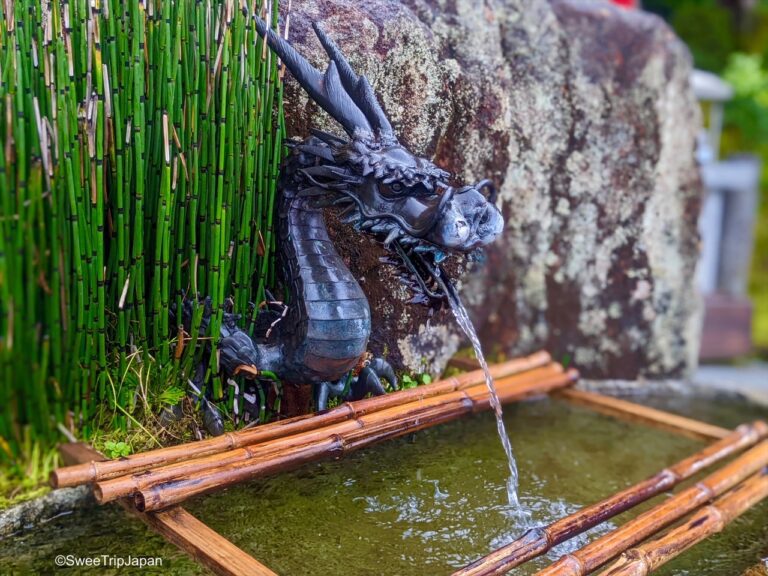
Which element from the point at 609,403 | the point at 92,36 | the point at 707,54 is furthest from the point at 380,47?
the point at 707,54

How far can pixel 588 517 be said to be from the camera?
2.31 m

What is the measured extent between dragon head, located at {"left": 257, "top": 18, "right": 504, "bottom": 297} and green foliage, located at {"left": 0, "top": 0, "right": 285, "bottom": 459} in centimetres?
21

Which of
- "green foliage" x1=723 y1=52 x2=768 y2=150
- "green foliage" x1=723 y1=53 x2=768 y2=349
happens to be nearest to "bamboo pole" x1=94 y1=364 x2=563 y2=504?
"green foliage" x1=723 y1=53 x2=768 y2=349

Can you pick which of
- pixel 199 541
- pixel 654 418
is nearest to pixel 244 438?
pixel 199 541

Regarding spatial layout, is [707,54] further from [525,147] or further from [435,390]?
[435,390]

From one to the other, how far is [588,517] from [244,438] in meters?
1.11

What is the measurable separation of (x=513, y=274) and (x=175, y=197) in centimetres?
201

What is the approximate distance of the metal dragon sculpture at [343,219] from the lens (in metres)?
2.27

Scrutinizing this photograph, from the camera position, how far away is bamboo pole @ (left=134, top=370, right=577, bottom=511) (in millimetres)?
2057

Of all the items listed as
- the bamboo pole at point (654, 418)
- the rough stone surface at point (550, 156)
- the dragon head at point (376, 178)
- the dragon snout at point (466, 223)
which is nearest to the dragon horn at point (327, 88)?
the dragon head at point (376, 178)

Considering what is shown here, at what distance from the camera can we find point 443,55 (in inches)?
119

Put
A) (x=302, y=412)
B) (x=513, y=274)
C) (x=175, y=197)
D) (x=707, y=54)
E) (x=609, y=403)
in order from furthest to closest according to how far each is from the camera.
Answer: (x=707, y=54), (x=513, y=274), (x=609, y=403), (x=302, y=412), (x=175, y=197)

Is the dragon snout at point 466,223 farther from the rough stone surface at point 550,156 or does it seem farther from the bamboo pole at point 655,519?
the bamboo pole at point 655,519

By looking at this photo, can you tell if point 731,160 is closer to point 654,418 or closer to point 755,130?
point 755,130
